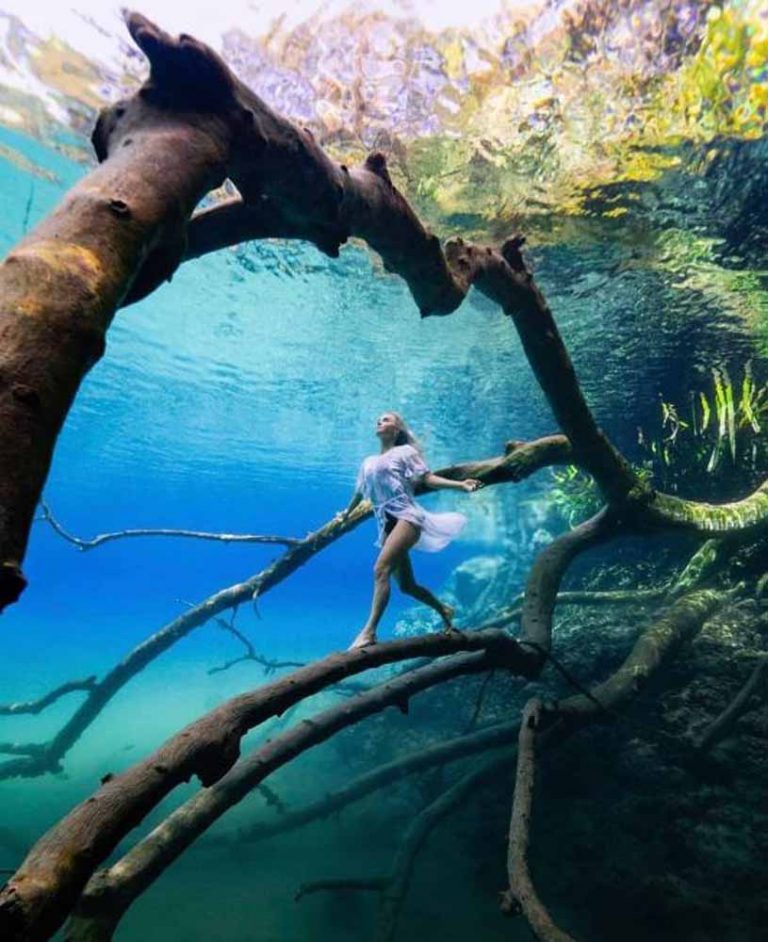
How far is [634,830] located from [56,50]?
1436 cm

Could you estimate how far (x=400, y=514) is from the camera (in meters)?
5.17

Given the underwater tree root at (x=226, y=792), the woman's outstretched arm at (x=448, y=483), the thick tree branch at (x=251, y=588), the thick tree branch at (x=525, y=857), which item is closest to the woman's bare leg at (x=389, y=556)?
the woman's outstretched arm at (x=448, y=483)

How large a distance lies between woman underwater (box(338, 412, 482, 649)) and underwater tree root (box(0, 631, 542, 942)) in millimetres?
808

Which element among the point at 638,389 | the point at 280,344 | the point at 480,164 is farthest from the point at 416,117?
the point at 280,344

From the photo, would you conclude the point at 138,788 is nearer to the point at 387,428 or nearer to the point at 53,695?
the point at 387,428

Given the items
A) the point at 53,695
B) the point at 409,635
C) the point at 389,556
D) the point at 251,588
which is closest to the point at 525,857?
the point at 389,556

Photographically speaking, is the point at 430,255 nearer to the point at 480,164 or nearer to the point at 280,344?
the point at 480,164

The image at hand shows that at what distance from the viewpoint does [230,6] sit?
7680 millimetres

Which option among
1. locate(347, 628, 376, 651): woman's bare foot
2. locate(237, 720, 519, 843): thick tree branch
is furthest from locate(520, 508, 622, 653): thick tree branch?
locate(237, 720, 519, 843): thick tree branch

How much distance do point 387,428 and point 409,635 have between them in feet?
10.9

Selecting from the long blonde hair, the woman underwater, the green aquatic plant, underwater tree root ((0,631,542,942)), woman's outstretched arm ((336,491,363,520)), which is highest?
the green aquatic plant

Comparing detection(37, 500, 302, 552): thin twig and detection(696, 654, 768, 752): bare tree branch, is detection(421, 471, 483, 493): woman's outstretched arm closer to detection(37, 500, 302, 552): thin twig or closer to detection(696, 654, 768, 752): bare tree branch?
detection(37, 500, 302, 552): thin twig

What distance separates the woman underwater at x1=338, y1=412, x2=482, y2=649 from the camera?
509 centimetres

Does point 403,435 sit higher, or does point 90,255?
point 403,435
